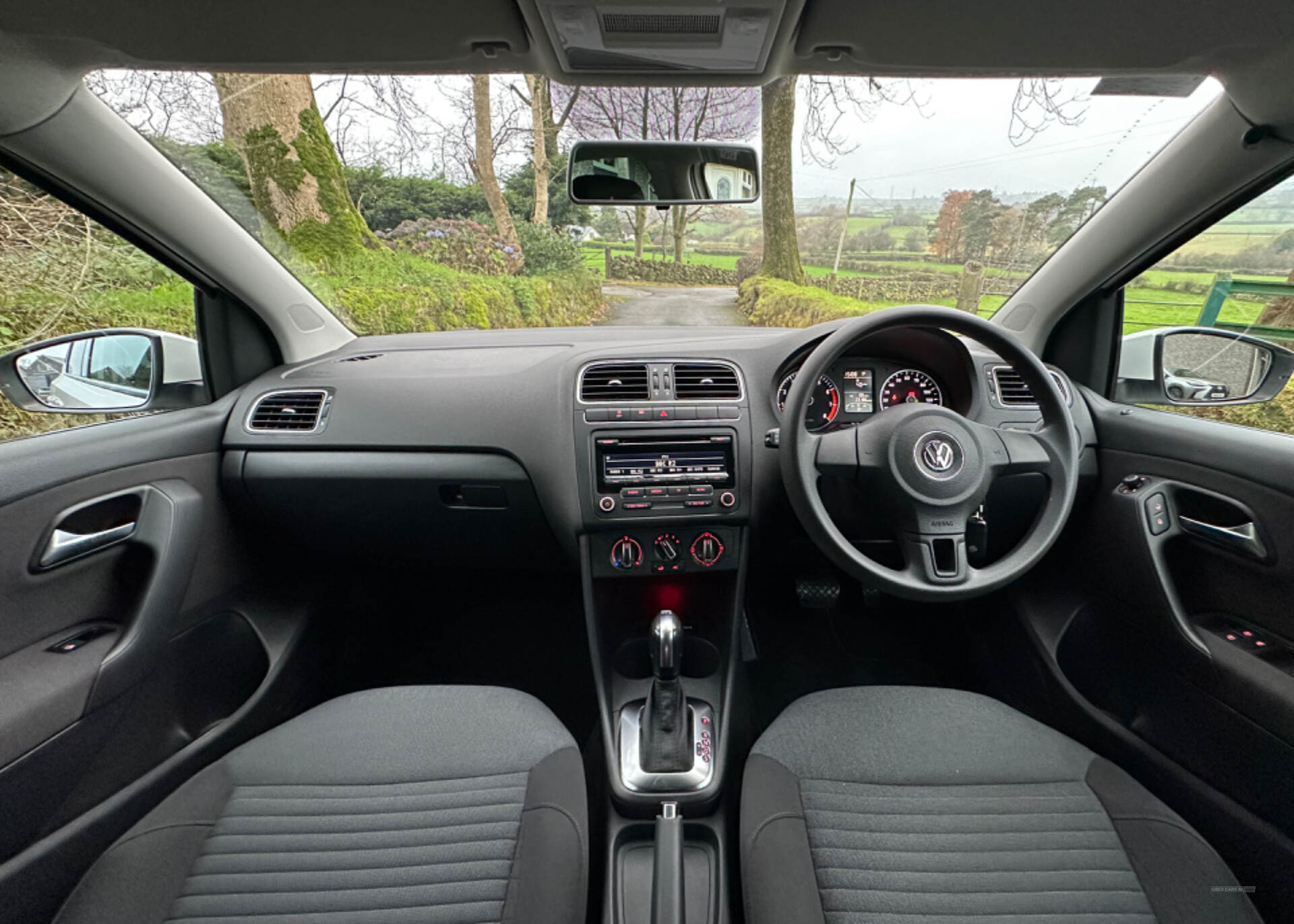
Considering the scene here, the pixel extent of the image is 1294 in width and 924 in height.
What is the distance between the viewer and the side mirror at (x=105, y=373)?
5.73 ft

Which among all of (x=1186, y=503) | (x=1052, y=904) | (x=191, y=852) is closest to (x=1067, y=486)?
(x=1186, y=503)

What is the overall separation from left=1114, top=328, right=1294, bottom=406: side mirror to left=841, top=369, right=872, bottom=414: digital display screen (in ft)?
2.86

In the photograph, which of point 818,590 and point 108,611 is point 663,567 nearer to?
point 818,590

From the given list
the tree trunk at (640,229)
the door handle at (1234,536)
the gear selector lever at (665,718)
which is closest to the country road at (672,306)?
the tree trunk at (640,229)

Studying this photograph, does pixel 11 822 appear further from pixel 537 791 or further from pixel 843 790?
pixel 843 790

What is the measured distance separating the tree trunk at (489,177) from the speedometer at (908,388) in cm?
194

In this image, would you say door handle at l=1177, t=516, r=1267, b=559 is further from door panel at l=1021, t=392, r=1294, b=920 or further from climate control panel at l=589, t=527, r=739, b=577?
climate control panel at l=589, t=527, r=739, b=577

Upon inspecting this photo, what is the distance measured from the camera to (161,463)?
182 cm

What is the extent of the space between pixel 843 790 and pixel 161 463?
1.87 meters

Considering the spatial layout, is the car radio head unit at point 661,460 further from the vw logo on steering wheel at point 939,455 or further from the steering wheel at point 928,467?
the vw logo on steering wheel at point 939,455

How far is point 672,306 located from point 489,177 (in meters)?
1.26

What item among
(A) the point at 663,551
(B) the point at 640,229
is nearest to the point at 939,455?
(A) the point at 663,551

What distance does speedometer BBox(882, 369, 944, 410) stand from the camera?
1877 mm

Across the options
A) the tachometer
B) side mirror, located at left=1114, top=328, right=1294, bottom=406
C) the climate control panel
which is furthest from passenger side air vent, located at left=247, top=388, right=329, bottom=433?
side mirror, located at left=1114, top=328, right=1294, bottom=406
